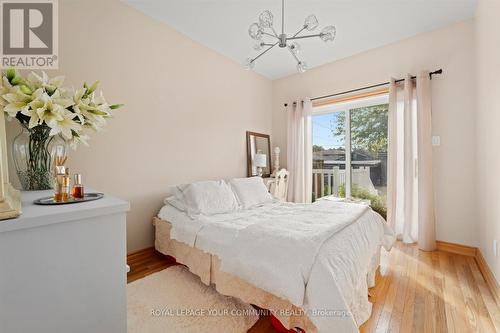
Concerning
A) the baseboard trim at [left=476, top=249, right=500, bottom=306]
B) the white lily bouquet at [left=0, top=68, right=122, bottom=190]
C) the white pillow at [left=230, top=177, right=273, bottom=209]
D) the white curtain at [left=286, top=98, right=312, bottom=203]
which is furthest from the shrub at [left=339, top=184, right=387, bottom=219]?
the white lily bouquet at [left=0, top=68, right=122, bottom=190]

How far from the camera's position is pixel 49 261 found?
0.56 meters

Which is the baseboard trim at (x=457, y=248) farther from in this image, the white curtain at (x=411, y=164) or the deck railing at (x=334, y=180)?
the deck railing at (x=334, y=180)

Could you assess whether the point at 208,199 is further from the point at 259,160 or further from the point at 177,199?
the point at 259,160

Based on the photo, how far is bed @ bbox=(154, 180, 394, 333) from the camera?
1.24 metres

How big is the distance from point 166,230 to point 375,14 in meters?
3.38

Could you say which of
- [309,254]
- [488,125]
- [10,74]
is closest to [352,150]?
[488,125]

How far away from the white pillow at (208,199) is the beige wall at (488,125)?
95.4 inches

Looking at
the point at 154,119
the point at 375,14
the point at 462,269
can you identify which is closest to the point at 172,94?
the point at 154,119

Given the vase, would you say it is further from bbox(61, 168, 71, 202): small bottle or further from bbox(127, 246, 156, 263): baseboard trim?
bbox(127, 246, 156, 263): baseboard trim

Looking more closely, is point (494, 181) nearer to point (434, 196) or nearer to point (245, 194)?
point (434, 196)

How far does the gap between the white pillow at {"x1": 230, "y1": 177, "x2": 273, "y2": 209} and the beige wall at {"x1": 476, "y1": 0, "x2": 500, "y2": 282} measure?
218 centimetres

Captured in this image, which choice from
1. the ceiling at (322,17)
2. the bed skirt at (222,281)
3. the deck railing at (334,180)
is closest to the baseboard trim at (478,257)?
the deck railing at (334,180)

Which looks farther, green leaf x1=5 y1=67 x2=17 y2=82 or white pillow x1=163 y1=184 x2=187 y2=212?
white pillow x1=163 y1=184 x2=187 y2=212

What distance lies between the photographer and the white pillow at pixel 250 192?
9.10ft
